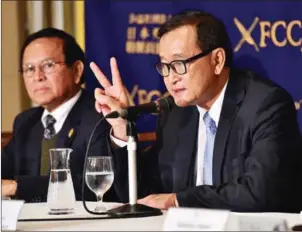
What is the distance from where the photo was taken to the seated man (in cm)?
309

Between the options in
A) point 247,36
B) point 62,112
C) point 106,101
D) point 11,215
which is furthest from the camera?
point 62,112

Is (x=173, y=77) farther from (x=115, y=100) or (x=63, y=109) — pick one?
(x=63, y=109)

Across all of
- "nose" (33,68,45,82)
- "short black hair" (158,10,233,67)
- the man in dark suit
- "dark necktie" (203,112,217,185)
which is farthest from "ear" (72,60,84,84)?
"dark necktie" (203,112,217,185)

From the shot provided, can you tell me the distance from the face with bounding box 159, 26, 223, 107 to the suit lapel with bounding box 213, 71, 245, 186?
96mm

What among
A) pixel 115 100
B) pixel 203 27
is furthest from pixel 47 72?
pixel 203 27

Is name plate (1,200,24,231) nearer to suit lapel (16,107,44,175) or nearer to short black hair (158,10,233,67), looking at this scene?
short black hair (158,10,233,67)

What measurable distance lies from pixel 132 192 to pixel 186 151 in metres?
0.79

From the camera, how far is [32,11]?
142 inches

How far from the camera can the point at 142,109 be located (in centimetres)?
200

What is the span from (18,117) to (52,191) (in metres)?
1.34

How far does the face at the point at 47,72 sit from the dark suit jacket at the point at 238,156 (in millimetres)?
597

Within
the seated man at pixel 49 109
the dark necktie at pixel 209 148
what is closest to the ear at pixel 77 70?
the seated man at pixel 49 109

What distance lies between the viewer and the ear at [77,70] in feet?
10.7

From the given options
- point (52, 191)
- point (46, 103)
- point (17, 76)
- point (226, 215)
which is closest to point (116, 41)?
point (46, 103)
